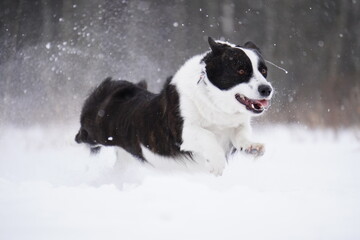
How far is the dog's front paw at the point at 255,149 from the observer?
402cm

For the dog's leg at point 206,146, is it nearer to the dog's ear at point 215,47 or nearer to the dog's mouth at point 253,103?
the dog's mouth at point 253,103

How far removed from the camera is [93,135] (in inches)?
222

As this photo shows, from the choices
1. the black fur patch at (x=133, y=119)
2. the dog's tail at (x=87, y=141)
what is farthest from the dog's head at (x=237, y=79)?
the dog's tail at (x=87, y=141)

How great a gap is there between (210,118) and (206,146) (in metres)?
0.34

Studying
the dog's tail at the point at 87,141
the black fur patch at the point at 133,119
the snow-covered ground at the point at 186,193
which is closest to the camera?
the snow-covered ground at the point at 186,193

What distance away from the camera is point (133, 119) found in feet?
16.3

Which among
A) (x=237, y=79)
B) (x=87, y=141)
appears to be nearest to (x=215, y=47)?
(x=237, y=79)

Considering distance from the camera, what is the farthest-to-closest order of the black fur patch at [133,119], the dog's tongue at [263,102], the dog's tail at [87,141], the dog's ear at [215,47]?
the dog's tail at [87,141] < the black fur patch at [133,119] < the dog's ear at [215,47] < the dog's tongue at [263,102]

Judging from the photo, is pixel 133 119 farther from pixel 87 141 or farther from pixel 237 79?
pixel 237 79

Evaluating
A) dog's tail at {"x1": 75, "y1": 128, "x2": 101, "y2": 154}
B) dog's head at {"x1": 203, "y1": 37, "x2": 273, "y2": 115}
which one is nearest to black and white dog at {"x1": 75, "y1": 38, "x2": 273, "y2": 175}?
dog's head at {"x1": 203, "y1": 37, "x2": 273, "y2": 115}

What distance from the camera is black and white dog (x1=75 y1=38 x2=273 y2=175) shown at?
4.00m

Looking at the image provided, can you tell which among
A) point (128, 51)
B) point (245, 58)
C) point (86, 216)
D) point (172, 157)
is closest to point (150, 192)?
point (172, 157)

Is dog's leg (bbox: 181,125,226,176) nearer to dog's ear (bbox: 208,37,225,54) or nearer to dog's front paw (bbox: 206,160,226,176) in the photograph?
dog's front paw (bbox: 206,160,226,176)

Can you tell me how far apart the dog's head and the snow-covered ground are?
542 mm
